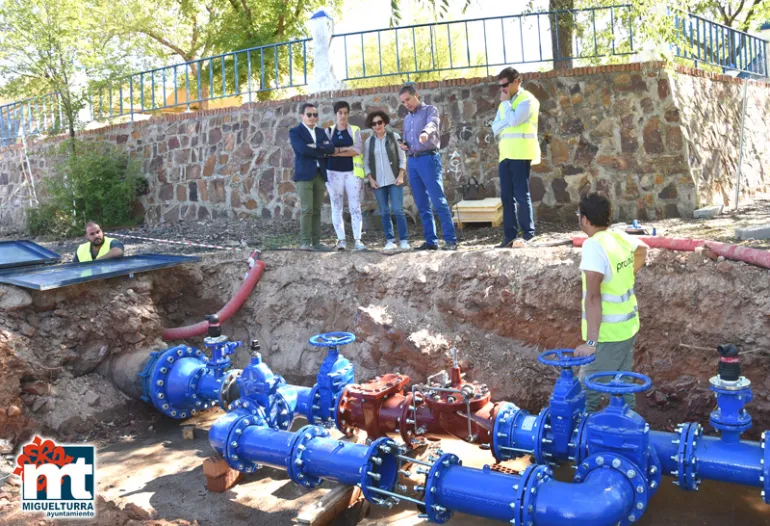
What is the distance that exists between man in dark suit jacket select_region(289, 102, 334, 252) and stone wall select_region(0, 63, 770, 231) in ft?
5.79

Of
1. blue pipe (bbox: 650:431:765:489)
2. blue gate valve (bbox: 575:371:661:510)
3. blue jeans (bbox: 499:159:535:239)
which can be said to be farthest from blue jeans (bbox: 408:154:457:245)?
blue pipe (bbox: 650:431:765:489)

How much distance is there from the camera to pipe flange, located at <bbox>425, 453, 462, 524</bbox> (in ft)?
12.2

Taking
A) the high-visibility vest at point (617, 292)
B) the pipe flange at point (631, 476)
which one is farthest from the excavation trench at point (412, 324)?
the pipe flange at point (631, 476)

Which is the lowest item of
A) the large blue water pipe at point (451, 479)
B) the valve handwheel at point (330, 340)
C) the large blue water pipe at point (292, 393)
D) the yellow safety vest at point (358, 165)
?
the large blue water pipe at point (451, 479)

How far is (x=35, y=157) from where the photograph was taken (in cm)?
1369

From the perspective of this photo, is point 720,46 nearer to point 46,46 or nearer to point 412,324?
point 412,324

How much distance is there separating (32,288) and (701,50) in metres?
9.36

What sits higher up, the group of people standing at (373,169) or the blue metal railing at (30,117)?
the blue metal railing at (30,117)

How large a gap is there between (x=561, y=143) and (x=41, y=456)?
6946mm

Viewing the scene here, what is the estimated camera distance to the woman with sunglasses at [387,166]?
24.5ft

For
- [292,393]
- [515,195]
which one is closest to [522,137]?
[515,195]

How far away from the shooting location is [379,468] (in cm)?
409

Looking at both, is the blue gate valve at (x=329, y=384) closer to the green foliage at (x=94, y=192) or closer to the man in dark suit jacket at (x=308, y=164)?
the man in dark suit jacket at (x=308, y=164)

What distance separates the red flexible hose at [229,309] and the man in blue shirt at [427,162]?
6.19 feet
